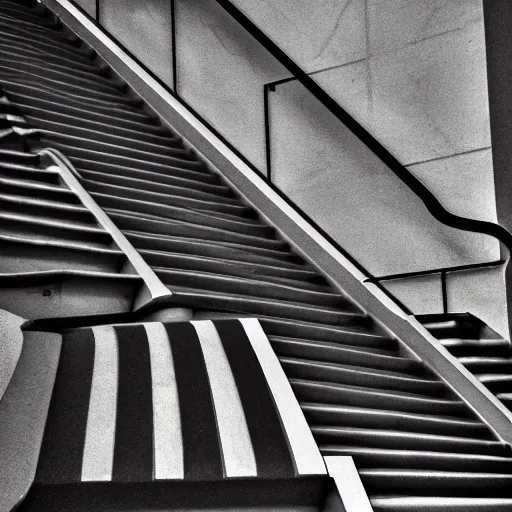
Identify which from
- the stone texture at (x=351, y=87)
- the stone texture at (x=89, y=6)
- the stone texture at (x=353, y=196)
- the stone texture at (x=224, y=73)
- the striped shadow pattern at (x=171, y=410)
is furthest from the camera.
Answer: the stone texture at (x=89, y=6)

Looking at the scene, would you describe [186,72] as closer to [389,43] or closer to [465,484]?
[389,43]

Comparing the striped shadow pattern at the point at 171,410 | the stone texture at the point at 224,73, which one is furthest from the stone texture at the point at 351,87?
the striped shadow pattern at the point at 171,410

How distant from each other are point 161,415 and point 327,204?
9.67 ft

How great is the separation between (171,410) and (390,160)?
2463mm

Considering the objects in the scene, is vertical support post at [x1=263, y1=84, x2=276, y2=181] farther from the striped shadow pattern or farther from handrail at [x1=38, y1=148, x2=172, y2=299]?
the striped shadow pattern

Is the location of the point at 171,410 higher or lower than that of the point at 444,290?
lower

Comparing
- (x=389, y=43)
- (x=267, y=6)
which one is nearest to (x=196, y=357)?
(x=389, y=43)

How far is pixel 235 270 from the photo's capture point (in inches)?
192

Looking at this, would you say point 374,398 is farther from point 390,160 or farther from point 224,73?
point 224,73

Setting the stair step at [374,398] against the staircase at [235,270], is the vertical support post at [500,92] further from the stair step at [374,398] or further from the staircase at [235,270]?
the stair step at [374,398]

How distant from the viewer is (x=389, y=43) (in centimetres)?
563

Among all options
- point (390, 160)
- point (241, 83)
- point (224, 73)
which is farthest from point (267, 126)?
point (390, 160)

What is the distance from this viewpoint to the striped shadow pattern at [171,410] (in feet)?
9.11

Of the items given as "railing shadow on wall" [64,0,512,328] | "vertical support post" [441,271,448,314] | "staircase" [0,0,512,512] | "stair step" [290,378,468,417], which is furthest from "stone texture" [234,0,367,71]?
"stair step" [290,378,468,417]
